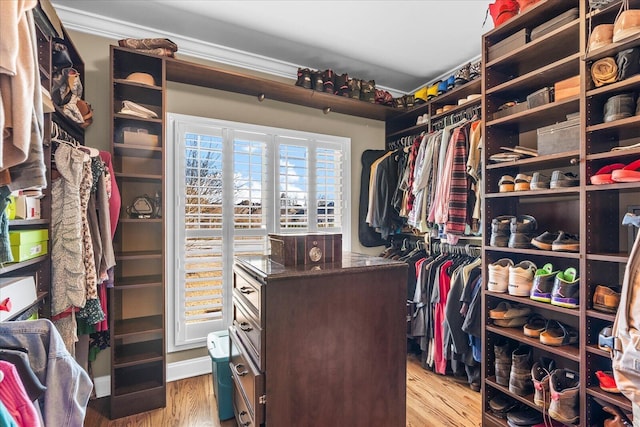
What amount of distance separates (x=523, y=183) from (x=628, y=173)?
0.47 metres

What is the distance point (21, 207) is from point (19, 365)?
90 centimetres

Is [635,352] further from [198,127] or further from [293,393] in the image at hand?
[198,127]

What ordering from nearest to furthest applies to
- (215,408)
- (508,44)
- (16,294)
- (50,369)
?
(50,369), (16,294), (508,44), (215,408)

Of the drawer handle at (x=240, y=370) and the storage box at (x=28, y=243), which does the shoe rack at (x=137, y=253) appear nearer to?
the storage box at (x=28, y=243)

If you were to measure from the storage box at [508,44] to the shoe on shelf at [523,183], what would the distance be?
71cm

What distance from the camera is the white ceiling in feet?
6.67

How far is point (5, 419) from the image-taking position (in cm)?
61

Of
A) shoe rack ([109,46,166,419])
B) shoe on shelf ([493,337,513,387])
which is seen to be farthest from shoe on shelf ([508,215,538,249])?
shoe rack ([109,46,166,419])

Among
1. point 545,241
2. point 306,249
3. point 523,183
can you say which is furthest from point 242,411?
point 523,183

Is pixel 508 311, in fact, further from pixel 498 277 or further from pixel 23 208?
pixel 23 208

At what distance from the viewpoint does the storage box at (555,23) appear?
5.03 ft

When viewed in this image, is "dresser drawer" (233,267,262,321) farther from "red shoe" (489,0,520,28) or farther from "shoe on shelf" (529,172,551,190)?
"red shoe" (489,0,520,28)

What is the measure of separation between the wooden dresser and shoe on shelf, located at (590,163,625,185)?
92cm

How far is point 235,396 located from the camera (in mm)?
1726
